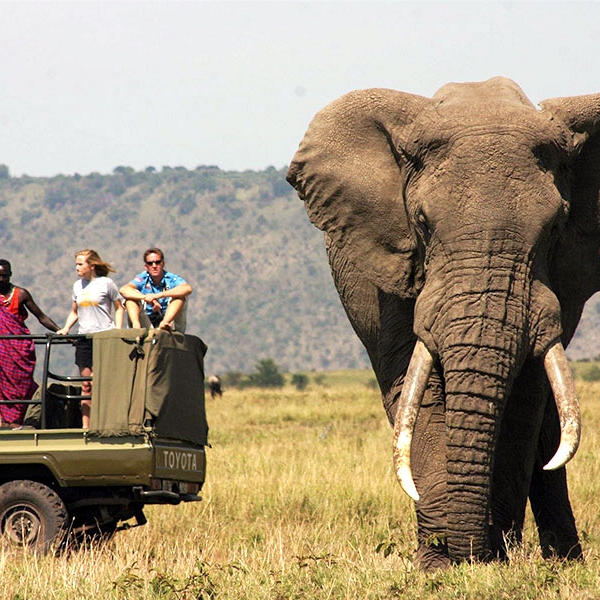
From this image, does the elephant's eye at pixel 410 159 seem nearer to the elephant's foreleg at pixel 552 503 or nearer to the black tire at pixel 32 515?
the elephant's foreleg at pixel 552 503

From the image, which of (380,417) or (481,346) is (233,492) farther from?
(380,417)

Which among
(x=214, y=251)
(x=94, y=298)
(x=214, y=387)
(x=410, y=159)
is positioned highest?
(x=214, y=251)

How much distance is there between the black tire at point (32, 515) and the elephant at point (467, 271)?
87.6 inches

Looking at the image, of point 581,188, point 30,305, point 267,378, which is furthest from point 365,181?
point 267,378

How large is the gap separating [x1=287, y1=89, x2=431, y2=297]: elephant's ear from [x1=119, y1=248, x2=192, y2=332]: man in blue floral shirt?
5.03 ft

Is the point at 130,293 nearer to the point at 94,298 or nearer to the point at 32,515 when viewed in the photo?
the point at 94,298

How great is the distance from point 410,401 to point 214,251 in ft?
508

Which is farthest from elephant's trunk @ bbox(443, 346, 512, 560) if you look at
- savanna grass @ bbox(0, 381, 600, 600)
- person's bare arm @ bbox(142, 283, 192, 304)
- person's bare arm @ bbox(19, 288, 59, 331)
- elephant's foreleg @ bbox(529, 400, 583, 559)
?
person's bare arm @ bbox(19, 288, 59, 331)

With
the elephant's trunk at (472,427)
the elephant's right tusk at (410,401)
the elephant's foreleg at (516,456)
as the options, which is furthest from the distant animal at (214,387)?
the elephant's trunk at (472,427)

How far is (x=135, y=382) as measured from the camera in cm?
855

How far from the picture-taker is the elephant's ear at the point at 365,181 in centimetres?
782

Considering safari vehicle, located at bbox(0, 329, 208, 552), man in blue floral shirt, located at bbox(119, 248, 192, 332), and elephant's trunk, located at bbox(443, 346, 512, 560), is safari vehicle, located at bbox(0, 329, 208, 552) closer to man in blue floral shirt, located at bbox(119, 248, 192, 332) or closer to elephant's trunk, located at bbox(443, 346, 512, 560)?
man in blue floral shirt, located at bbox(119, 248, 192, 332)

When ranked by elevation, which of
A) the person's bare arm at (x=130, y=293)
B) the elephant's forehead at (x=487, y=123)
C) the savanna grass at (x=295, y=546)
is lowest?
the savanna grass at (x=295, y=546)

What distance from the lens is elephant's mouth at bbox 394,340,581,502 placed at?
6547 millimetres
